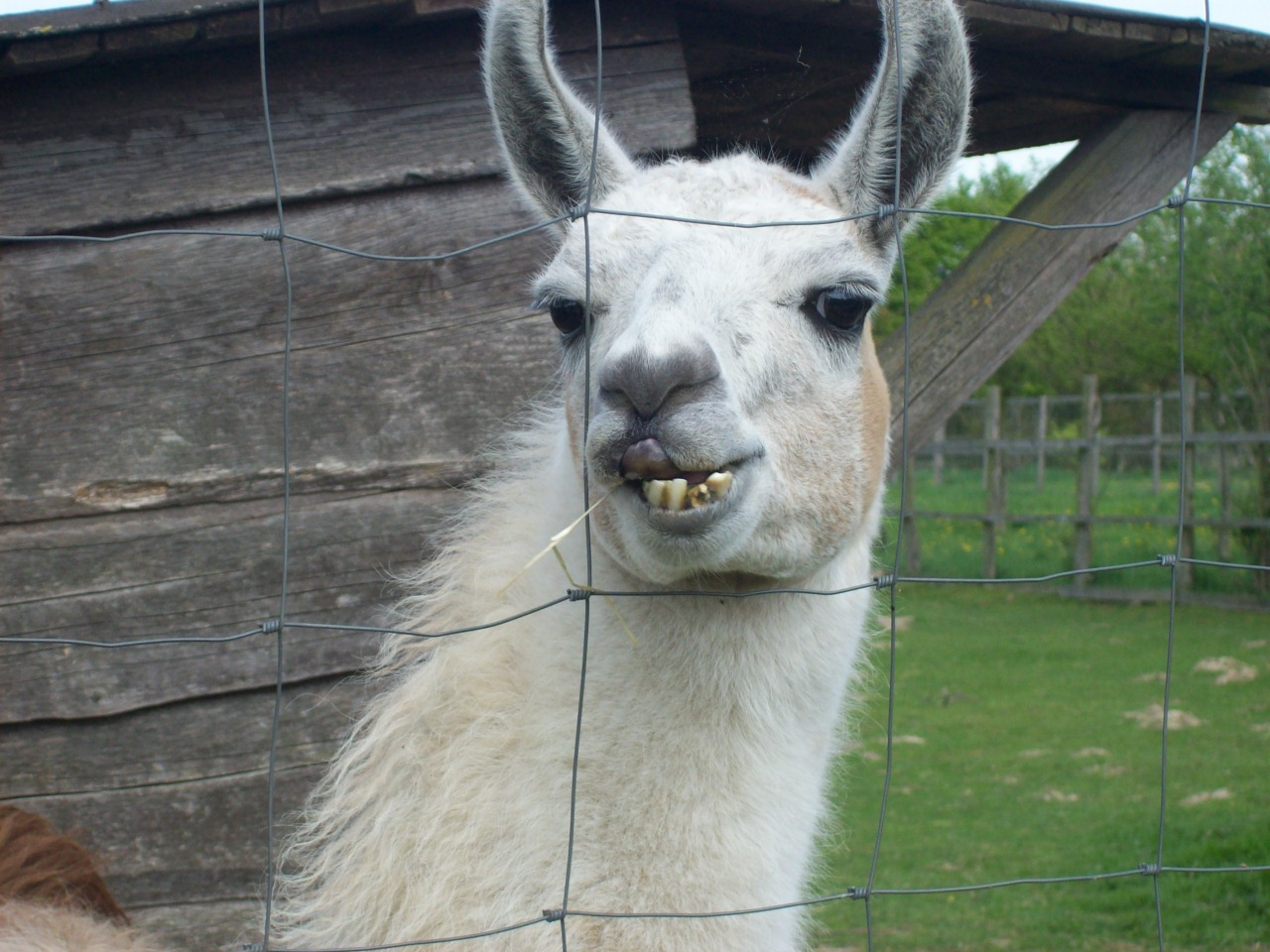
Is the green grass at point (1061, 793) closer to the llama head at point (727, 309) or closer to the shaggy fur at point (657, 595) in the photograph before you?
the shaggy fur at point (657, 595)

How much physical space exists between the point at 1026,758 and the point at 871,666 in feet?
24.3

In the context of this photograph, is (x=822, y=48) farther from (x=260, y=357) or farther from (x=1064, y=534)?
(x=1064, y=534)

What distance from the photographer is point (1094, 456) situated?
16750mm

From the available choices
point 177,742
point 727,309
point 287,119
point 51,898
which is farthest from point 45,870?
point 287,119

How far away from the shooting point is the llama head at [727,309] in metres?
1.83

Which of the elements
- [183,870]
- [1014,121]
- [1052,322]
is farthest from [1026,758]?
[1052,322]

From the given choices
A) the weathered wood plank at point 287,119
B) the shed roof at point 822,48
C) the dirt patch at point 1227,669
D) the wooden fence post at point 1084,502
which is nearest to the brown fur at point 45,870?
the weathered wood plank at point 287,119

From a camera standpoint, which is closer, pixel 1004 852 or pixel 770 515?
pixel 770 515

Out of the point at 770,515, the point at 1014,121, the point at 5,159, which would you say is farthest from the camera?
the point at 1014,121

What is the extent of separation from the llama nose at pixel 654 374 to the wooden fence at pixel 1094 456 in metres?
12.7

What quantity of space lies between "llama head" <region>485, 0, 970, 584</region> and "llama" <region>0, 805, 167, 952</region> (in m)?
1.24

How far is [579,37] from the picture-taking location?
3.15 metres

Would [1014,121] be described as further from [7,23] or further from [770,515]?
[7,23]

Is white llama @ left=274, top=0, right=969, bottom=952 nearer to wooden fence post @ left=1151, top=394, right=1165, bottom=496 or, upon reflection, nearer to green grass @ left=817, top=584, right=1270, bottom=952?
green grass @ left=817, top=584, right=1270, bottom=952
